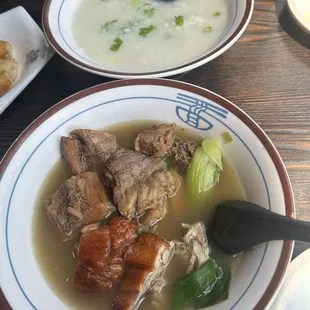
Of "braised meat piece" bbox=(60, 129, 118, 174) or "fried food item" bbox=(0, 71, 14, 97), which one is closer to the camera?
"braised meat piece" bbox=(60, 129, 118, 174)

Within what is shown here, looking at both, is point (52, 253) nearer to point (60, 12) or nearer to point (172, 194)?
point (172, 194)

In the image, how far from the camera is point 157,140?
1.75 m

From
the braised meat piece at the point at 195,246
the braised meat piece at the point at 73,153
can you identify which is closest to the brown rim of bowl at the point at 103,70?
the braised meat piece at the point at 73,153

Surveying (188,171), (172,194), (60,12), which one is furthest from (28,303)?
(60,12)

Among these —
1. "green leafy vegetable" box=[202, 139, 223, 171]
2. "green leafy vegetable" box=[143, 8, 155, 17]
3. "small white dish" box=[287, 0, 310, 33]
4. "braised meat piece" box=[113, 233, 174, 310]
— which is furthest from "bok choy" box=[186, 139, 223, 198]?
"green leafy vegetable" box=[143, 8, 155, 17]

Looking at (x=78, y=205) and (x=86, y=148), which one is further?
(x=86, y=148)

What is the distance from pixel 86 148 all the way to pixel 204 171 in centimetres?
52

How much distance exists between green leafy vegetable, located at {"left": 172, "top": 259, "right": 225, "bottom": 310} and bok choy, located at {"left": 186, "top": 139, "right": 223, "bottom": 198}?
0.33 m

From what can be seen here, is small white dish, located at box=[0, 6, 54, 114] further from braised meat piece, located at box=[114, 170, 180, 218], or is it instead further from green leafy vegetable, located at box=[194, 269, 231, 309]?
green leafy vegetable, located at box=[194, 269, 231, 309]

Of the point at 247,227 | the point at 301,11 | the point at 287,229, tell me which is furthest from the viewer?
the point at 301,11

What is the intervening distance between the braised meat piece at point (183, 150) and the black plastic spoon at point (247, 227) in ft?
0.84

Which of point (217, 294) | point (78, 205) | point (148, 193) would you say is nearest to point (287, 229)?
point (217, 294)

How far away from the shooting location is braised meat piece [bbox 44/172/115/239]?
1645 mm

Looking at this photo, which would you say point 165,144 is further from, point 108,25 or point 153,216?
point 108,25
